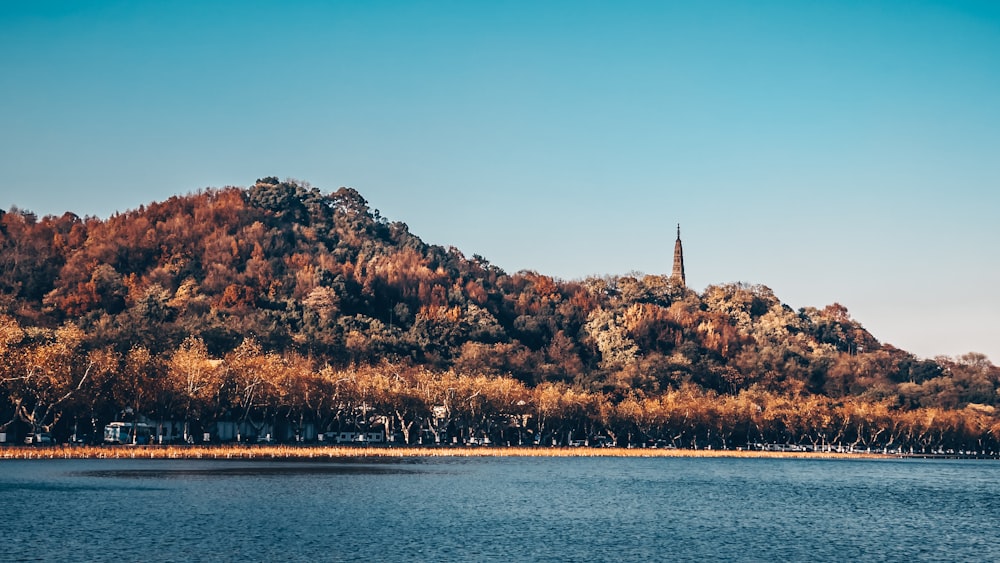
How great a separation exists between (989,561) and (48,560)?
126ft

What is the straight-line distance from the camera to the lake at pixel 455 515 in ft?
150

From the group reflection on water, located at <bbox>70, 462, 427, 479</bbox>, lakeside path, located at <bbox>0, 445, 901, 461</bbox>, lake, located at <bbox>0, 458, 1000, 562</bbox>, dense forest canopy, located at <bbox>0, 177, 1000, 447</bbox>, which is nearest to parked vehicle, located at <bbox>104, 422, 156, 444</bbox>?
dense forest canopy, located at <bbox>0, 177, 1000, 447</bbox>

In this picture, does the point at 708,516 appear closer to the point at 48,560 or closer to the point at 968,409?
the point at 48,560

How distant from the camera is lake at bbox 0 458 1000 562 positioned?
45.8m

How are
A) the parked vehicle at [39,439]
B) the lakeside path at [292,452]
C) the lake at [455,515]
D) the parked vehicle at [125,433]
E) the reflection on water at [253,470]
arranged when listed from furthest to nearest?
the parked vehicle at [125,433], the parked vehicle at [39,439], the lakeside path at [292,452], the reflection on water at [253,470], the lake at [455,515]

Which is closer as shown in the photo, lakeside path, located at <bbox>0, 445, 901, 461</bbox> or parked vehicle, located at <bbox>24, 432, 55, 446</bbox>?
lakeside path, located at <bbox>0, 445, 901, 461</bbox>

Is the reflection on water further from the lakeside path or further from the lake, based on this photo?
the lakeside path

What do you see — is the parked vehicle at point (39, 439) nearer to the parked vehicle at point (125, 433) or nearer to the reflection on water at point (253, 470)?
the parked vehicle at point (125, 433)

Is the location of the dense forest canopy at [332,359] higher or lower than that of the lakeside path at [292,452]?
higher

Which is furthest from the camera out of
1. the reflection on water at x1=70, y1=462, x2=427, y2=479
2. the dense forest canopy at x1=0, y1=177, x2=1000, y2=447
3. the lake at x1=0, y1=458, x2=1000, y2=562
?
the dense forest canopy at x1=0, y1=177, x2=1000, y2=447

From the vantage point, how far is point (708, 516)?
63.6 meters

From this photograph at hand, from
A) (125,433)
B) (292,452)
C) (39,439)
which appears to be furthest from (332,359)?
(39,439)

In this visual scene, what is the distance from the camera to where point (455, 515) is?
192ft

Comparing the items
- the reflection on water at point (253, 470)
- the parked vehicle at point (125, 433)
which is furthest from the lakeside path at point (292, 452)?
the parked vehicle at point (125, 433)
